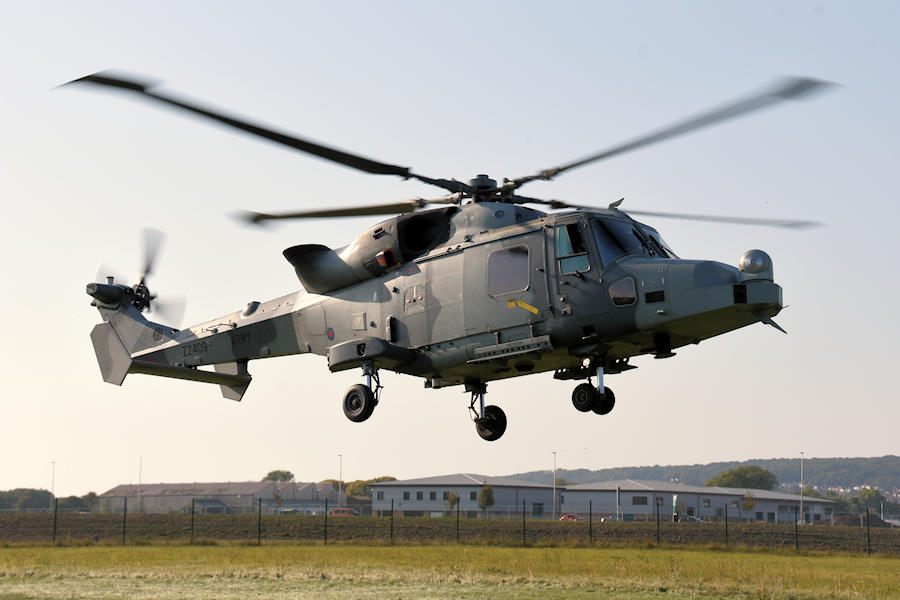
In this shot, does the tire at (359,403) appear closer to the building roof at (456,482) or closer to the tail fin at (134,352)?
the tail fin at (134,352)

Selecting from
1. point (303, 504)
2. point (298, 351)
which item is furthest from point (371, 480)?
point (298, 351)

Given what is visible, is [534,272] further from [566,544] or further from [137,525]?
[137,525]

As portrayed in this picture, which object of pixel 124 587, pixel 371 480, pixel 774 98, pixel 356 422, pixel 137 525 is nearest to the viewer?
pixel 774 98

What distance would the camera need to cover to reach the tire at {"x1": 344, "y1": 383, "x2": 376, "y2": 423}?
19.1m

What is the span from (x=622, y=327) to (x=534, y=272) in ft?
6.34

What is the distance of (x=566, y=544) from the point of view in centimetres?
5128

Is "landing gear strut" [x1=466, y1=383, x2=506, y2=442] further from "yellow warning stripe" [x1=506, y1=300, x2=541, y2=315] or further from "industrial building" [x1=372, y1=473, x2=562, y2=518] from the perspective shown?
"industrial building" [x1=372, y1=473, x2=562, y2=518]

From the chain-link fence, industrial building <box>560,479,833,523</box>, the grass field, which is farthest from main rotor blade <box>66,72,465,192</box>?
industrial building <box>560,479,833,523</box>

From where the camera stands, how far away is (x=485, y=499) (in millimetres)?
111250

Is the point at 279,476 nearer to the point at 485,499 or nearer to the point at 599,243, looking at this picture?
the point at 485,499

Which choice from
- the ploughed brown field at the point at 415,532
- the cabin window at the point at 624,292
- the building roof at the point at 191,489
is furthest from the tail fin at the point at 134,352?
the building roof at the point at 191,489

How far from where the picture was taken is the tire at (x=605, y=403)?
1788cm

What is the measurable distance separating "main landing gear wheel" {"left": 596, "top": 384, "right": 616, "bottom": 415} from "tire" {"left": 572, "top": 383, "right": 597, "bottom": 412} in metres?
0.08

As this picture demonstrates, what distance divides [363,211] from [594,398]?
20.1ft
